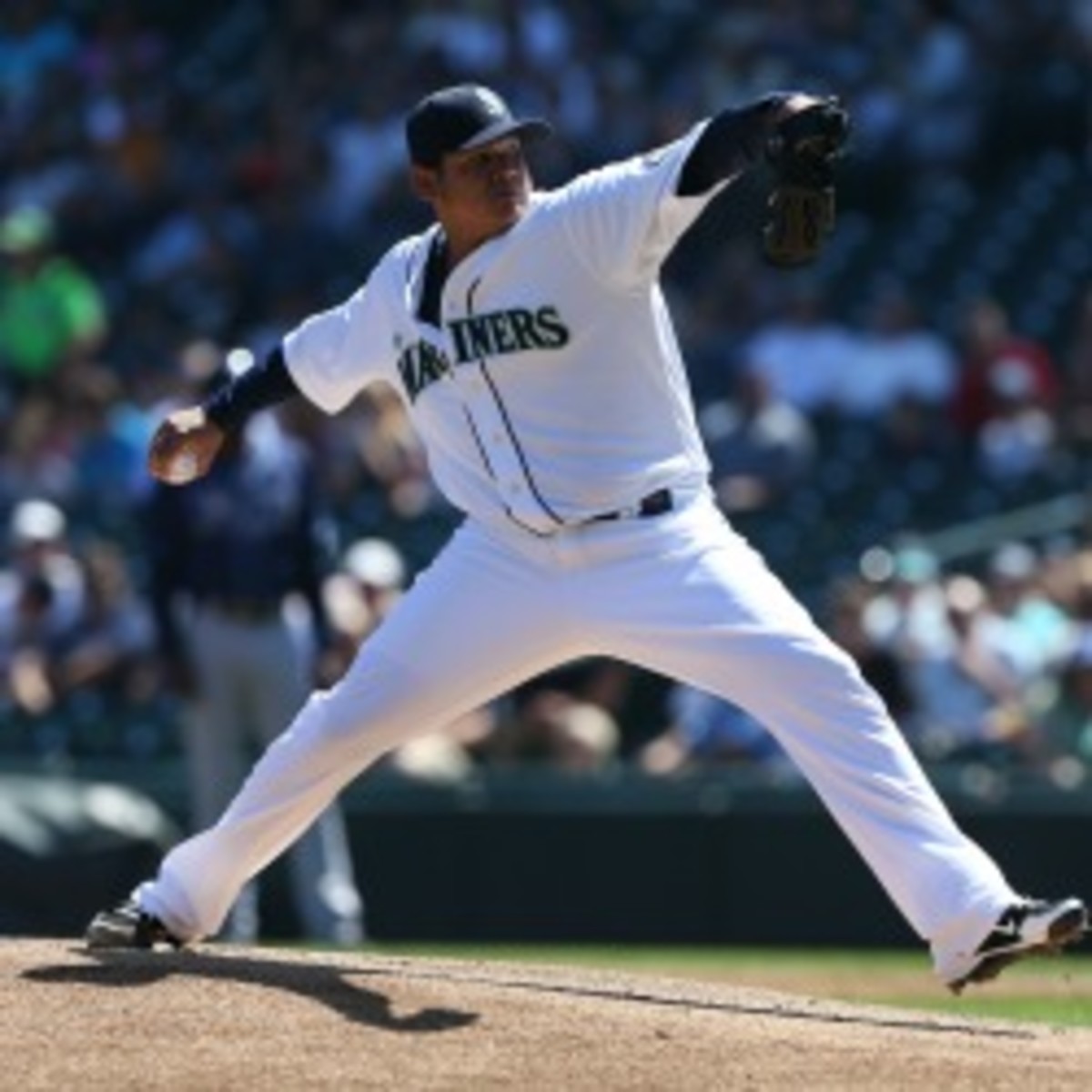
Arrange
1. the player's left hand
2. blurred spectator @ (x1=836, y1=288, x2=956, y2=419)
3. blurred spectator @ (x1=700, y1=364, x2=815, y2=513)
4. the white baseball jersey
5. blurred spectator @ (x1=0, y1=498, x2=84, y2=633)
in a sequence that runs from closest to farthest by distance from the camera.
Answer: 1. the white baseball jersey
2. the player's left hand
3. blurred spectator @ (x1=0, y1=498, x2=84, y2=633)
4. blurred spectator @ (x1=700, y1=364, x2=815, y2=513)
5. blurred spectator @ (x1=836, y1=288, x2=956, y2=419)

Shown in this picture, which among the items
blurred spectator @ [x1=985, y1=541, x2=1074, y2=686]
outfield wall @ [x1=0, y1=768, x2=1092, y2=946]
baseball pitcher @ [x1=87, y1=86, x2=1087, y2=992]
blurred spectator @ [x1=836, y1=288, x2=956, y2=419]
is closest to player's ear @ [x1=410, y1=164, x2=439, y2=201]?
baseball pitcher @ [x1=87, y1=86, x2=1087, y2=992]

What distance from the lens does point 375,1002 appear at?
7070 mm

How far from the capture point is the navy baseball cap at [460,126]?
24.0ft

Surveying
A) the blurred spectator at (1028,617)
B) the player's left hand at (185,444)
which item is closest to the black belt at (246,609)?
the blurred spectator at (1028,617)

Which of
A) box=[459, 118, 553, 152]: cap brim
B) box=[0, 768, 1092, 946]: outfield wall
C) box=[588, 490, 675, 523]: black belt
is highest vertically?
box=[459, 118, 553, 152]: cap brim

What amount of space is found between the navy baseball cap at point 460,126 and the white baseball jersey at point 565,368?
150 millimetres

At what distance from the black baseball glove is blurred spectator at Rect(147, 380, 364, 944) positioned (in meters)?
5.10

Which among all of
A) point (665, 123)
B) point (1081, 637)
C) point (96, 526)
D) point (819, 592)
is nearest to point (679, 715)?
point (819, 592)

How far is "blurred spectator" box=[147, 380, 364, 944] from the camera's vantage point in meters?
11.8

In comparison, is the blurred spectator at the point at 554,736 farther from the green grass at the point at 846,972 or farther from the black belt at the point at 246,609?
the black belt at the point at 246,609

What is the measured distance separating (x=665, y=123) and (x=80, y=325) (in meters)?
3.04

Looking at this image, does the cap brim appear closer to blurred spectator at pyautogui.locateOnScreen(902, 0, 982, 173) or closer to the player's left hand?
the player's left hand

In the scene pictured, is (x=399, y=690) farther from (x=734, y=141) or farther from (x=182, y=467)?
(x=734, y=141)

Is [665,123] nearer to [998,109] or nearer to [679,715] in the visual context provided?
[998,109]
